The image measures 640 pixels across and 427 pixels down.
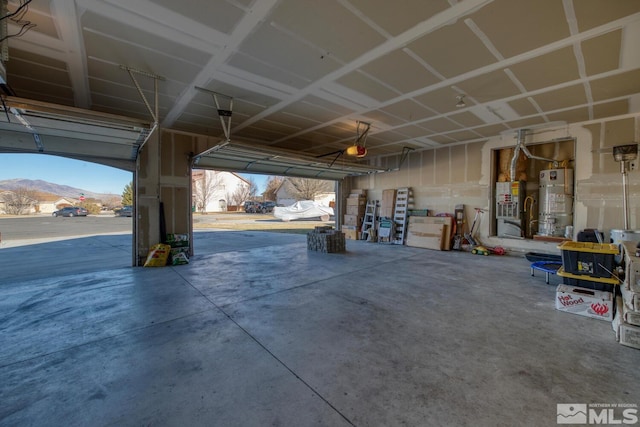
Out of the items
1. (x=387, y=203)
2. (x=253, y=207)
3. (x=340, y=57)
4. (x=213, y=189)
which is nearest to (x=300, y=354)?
(x=340, y=57)

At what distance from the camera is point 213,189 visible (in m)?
29.8

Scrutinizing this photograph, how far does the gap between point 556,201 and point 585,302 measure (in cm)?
402

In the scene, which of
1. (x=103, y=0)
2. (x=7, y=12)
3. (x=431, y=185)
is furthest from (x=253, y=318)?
(x=431, y=185)

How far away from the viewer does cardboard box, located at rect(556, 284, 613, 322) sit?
2773mm

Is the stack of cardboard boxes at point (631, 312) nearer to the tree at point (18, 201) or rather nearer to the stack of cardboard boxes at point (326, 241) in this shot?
the stack of cardboard boxes at point (326, 241)

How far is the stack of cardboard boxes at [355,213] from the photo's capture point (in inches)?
376

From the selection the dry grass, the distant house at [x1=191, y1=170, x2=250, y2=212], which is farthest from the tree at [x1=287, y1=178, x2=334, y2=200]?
the dry grass

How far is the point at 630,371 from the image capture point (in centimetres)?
192

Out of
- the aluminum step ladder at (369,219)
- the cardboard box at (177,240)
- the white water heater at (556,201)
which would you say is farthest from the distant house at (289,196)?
the white water heater at (556,201)

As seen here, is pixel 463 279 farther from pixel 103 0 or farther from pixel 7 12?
pixel 7 12

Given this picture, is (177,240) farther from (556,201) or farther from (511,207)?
(556,201)

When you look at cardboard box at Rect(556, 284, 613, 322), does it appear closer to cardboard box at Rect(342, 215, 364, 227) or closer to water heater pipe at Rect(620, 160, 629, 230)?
water heater pipe at Rect(620, 160, 629, 230)

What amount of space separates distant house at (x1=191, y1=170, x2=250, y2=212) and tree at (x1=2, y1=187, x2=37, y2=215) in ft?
54.9

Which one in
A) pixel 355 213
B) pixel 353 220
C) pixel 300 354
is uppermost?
pixel 355 213
